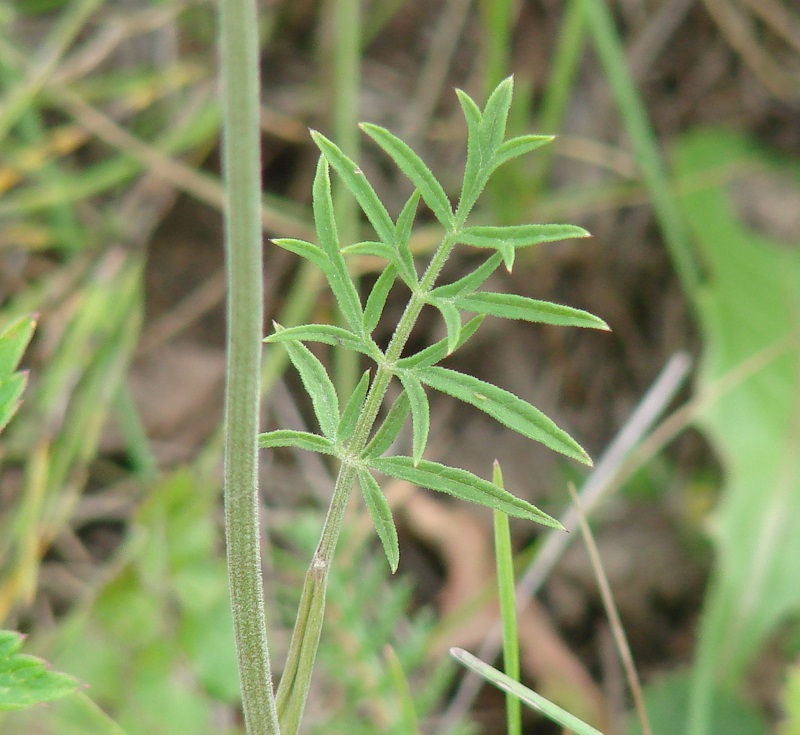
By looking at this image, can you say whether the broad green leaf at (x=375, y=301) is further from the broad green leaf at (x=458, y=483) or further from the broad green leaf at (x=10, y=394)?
the broad green leaf at (x=10, y=394)

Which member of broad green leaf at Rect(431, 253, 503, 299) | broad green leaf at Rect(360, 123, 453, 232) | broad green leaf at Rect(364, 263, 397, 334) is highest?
broad green leaf at Rect(360, 123, 453, 232)

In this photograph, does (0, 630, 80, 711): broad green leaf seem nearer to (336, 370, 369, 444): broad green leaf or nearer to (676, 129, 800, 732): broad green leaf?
(336, 370, 369, 444): broad green leaf

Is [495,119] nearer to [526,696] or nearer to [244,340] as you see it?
[244,340]

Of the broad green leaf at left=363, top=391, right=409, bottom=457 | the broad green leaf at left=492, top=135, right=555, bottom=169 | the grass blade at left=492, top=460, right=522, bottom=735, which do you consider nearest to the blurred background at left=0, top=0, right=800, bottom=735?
the grass blade at left=492, top=460, right=522, bottom=735

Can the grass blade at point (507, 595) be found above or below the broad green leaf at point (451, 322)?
below

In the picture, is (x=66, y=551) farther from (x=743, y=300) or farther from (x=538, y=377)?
(x=743, y=300)

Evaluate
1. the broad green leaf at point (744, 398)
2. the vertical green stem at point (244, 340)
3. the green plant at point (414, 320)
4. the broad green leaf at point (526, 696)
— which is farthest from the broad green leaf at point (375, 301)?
the broad green leaf at point (744, 398)
